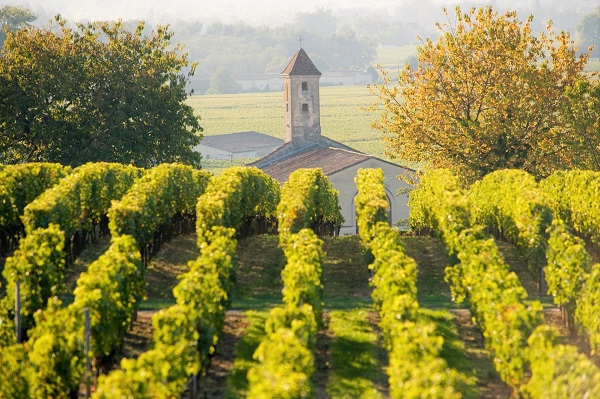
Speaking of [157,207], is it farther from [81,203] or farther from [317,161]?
[317,161]

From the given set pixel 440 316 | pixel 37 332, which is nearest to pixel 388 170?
pixel 440 316

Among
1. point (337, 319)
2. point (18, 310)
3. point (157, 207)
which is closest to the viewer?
point (18, 310)

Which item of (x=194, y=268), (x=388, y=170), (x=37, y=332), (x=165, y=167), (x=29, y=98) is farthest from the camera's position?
(x=388, y=170)

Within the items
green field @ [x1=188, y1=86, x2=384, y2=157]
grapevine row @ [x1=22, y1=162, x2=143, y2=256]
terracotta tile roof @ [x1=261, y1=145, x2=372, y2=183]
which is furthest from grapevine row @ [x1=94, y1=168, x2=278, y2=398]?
green field @ [x1=188, y1=86, x2=384, y2=157]

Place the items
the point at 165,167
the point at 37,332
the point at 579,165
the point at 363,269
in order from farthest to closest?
1. the point at 579,165
2. the point at 165,167
3. the point at 363,269
4. the point at 37,332

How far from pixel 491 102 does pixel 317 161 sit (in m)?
29.5

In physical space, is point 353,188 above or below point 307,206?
above

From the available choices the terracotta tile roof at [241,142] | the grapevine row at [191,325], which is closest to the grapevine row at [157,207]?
the grapevine row at [191,325]

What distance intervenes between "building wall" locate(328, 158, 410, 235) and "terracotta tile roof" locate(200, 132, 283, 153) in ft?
208

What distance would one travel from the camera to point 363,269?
3119 cm

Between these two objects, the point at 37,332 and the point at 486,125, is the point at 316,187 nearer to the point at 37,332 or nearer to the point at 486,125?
the point at 486,125

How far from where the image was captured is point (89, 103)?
51375 mm

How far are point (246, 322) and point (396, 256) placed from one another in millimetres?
4250

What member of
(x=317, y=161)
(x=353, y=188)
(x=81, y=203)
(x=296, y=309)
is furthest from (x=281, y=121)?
(x=296, y=309)
